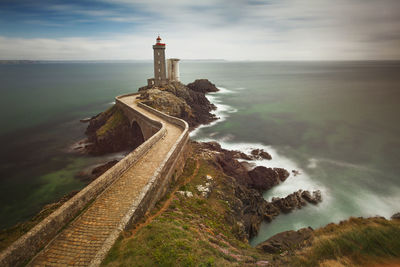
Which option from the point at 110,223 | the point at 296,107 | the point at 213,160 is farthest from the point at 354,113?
the point at 110,223

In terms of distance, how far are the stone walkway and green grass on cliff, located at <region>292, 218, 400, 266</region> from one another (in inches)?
268

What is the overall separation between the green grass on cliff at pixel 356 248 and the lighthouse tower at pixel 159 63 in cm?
3635

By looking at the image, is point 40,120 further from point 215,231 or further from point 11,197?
point 215,231

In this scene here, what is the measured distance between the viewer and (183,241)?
757 cm

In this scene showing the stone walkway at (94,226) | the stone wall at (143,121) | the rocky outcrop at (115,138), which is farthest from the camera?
the rocky outcrop at (115,138)

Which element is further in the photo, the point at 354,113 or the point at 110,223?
the point at 354,113

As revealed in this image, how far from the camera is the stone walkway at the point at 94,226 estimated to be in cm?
702

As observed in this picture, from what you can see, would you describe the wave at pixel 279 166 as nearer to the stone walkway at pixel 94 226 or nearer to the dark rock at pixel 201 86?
the stone walkway at pixel 94 226

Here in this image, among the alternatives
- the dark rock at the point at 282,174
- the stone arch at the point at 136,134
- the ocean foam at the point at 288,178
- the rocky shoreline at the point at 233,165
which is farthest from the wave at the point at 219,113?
the dark rock at the point at 282,174

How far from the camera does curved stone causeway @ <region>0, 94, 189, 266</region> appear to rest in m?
6.90

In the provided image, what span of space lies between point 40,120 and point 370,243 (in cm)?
4985

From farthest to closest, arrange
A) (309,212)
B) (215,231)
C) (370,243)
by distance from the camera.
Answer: (309,212), (215,231), (370,243)

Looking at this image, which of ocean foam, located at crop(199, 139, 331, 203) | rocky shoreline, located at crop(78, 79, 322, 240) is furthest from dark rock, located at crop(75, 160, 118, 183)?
ocean foam, located at crop(199, 139, 331, 203)

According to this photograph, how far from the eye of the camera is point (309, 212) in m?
17.4
